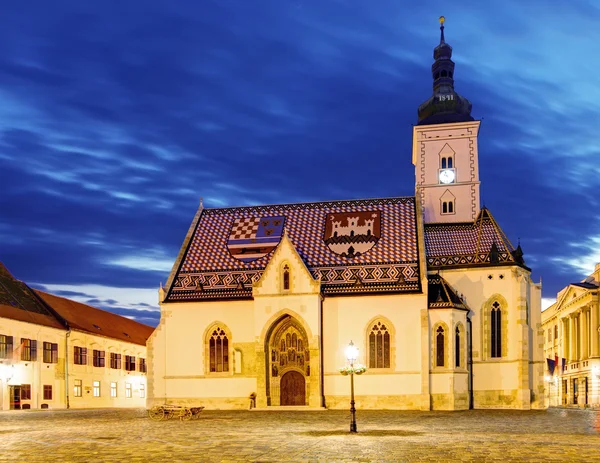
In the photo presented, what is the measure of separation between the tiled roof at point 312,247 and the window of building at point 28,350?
11.8 metres

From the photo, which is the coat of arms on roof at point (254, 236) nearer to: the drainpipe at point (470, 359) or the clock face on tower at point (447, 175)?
the drainpipe at point (470, 359)

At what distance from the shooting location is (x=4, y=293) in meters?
52.2

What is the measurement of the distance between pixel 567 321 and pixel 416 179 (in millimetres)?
Answer: 30376

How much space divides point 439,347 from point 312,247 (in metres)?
9.95

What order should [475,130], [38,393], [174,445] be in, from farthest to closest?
[475,130] < [38,393] < [174,445]

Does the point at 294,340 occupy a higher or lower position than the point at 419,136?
lower

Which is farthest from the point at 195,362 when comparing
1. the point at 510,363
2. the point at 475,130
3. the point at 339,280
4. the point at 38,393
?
the point at 475,130

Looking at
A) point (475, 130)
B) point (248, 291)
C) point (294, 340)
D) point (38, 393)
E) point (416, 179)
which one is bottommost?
point (38, 393)

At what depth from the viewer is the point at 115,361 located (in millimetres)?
64250

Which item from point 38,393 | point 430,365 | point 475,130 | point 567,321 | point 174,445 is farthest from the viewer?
point 567,321

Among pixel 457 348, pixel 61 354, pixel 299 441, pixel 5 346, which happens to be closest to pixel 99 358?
pixel 61 354

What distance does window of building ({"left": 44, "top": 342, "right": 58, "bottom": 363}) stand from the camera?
53125 millimetres

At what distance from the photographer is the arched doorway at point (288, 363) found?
43.4 m

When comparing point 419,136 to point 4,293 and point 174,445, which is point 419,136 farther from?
point 174,445
